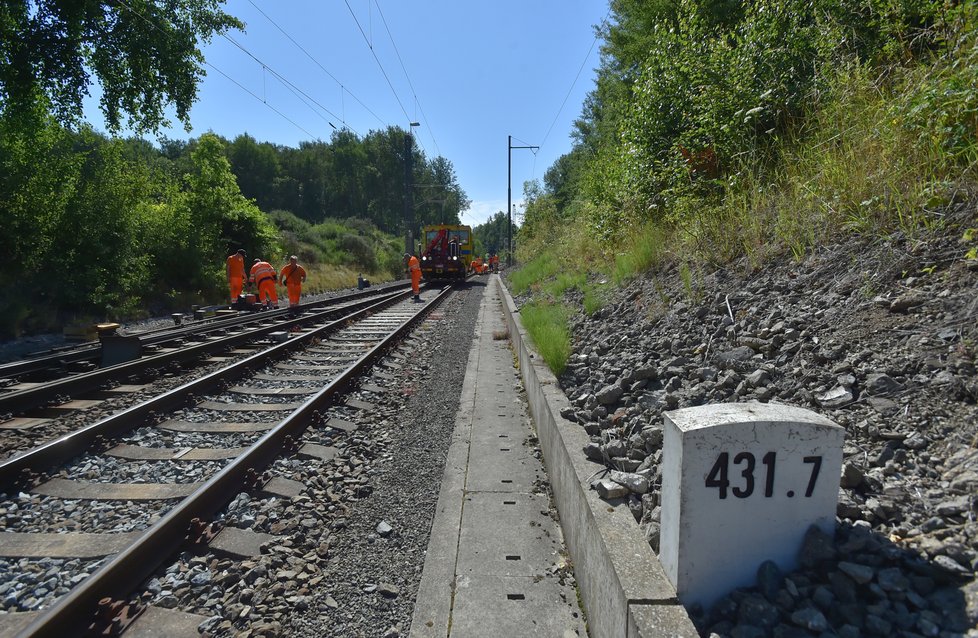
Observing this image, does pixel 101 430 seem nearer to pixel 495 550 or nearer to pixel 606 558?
pixel 495 550

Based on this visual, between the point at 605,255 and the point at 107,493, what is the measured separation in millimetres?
7555

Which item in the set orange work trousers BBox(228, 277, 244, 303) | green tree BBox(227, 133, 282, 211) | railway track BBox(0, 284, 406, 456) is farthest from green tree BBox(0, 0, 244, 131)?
green tree BBox(227, 133, 282, 211)

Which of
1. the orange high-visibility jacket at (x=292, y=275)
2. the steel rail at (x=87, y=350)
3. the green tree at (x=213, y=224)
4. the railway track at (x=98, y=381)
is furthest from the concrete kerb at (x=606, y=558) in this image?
the green tree at (x=213, y=224)

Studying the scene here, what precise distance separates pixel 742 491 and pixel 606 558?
627 mm

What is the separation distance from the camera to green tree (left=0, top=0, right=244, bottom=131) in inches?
548

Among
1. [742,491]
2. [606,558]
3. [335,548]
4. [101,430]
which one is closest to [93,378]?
[101,430]

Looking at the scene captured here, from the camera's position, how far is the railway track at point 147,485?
2.68 metres

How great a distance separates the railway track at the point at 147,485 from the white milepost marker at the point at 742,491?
2.34 meters

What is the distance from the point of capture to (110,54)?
52.9 ft

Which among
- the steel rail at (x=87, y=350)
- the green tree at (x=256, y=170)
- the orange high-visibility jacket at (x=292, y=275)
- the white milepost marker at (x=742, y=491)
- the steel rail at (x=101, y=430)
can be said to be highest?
the green tree at (x=256, y=170)

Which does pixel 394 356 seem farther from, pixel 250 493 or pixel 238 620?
pixel 238 620

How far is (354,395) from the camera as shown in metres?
6.42

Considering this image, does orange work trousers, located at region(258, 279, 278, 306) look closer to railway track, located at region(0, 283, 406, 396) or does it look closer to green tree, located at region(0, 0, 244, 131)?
railway track, located at region(0, 283, 406, 396)

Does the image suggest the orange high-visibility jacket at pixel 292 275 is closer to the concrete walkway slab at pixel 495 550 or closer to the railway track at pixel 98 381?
the railway track at pixel 98 381
